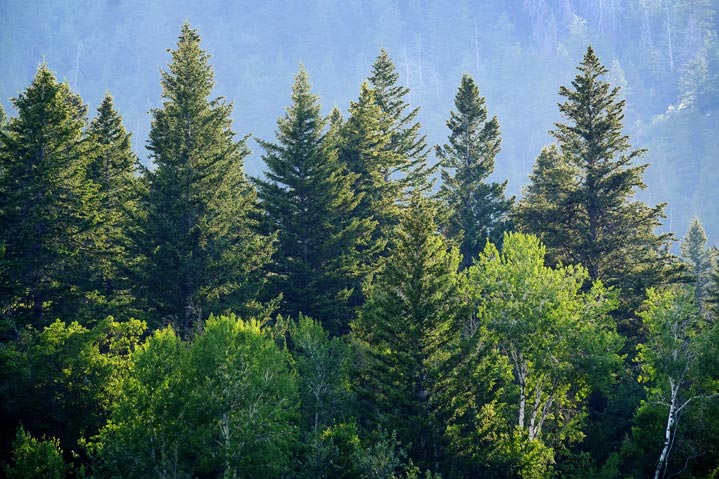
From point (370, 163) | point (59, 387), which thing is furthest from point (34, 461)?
point (370, 163)

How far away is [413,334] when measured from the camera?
27.6 metres

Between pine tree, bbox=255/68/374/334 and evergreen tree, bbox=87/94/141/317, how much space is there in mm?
8035

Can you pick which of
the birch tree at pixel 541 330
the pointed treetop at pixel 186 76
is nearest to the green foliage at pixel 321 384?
the birch tree at pixel 541 330

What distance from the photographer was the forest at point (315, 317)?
2427 centimetres

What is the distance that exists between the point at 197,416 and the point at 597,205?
29644mm

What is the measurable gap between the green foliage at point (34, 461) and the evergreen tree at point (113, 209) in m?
10.4

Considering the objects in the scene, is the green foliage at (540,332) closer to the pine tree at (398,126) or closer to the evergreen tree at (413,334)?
the evergreen tree at (413,334)

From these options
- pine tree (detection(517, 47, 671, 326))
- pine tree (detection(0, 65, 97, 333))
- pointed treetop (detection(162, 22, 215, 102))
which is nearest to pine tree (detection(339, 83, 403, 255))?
pine tree (detection(517, 47, 671, 326))

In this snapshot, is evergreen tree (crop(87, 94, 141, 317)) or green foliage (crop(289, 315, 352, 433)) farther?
evergreen tree (crop(87, 94, 141, 317))

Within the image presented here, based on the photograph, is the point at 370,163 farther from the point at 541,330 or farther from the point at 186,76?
the point at 541,330

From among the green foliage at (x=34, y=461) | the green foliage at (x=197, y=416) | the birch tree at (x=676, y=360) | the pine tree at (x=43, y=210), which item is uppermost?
the pine tree at (x=43, y=210)

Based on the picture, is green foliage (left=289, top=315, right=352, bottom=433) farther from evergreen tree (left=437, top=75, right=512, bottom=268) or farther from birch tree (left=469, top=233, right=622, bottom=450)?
evergreen tree (left=437, top=75, right=512, bottom=268)

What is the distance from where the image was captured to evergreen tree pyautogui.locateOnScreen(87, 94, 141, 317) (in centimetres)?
3462

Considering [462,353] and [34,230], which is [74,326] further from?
[462,353]
